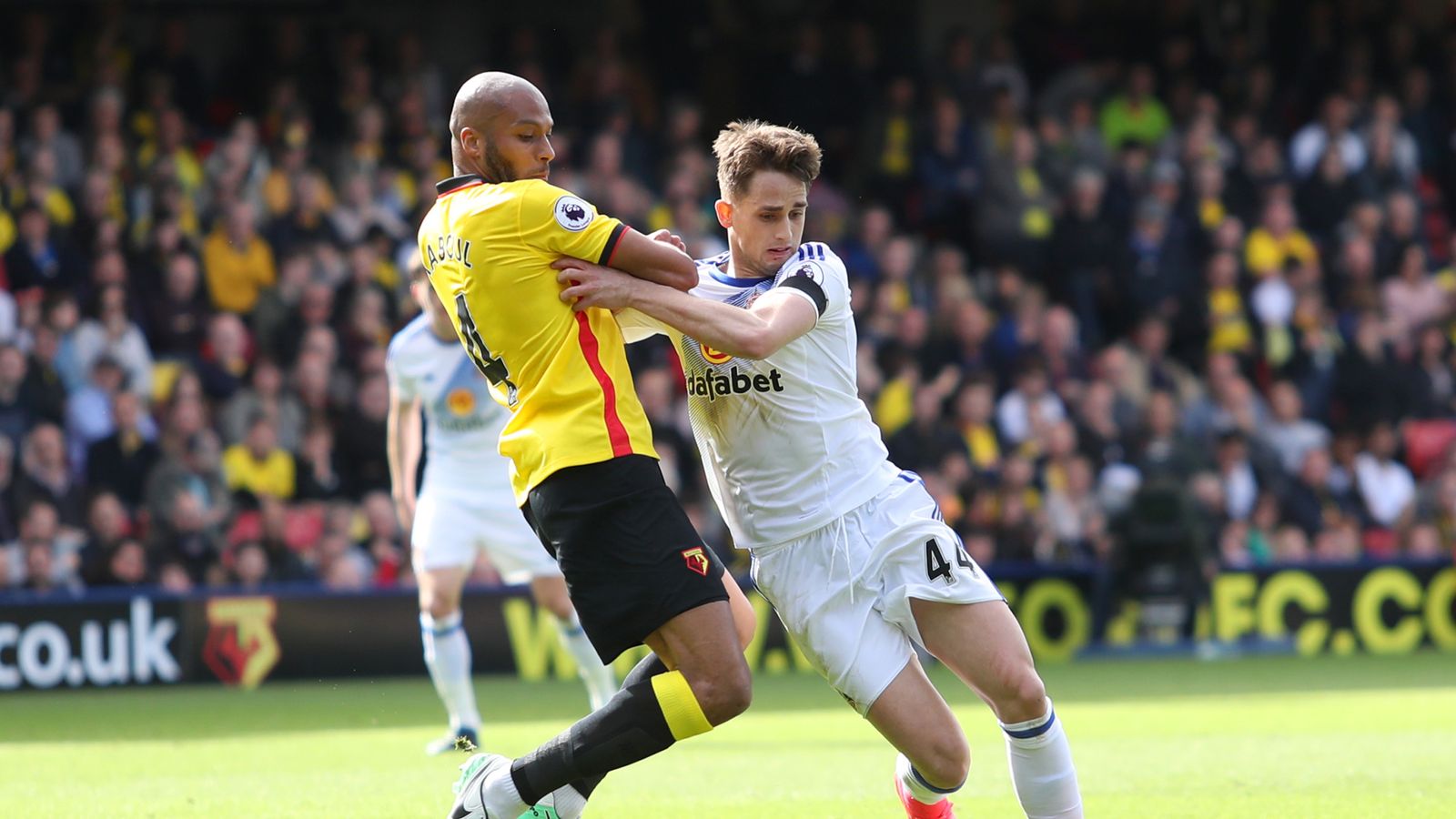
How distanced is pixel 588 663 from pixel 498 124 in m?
5.08

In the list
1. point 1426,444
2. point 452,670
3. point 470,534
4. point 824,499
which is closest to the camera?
point 824,499

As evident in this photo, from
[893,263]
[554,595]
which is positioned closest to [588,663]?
[554,595]

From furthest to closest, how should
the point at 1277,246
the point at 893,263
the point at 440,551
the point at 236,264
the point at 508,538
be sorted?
the point at 1277,246 → the point at 893,263 → the point at 236,264 → the point at 508,538 → the point at 440,551

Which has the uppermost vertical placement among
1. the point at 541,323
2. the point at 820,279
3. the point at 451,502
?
the point at 820,279

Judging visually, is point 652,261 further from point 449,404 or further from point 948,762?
point 449,404

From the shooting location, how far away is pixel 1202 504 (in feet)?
52.3

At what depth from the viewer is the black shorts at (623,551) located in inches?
219

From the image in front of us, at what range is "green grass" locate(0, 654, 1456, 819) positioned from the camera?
763 cm

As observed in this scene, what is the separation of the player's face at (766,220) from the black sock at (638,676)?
1.35 m

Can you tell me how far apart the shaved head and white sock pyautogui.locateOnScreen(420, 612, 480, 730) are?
4.46m

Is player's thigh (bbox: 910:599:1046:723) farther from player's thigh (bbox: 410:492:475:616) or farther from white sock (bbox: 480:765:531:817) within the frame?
player's thigh (bbox: 410:492:475:616)

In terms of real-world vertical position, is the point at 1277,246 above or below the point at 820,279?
below

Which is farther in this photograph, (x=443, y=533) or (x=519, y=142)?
(x=443, y=533)

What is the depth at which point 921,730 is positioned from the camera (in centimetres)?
584
